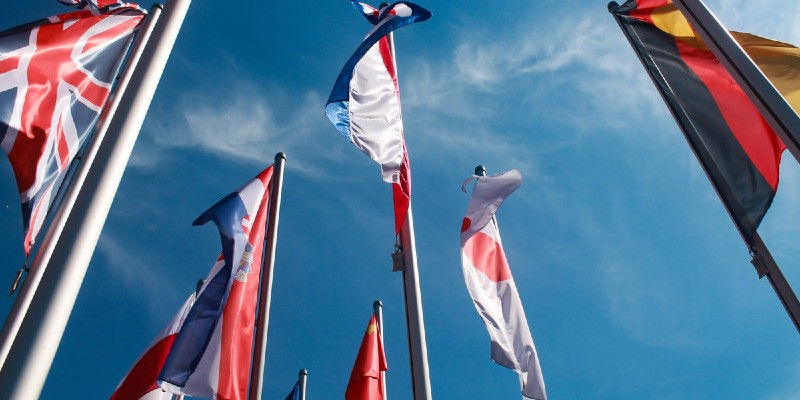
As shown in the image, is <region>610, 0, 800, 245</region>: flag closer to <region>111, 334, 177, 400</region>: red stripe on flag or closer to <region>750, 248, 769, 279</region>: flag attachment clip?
<region>750, 248, 769, 279</region>: flag attachment clip

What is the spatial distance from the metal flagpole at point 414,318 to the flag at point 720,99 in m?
3.32

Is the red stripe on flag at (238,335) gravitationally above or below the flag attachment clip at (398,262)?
below

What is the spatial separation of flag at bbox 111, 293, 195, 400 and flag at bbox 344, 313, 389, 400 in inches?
95.6

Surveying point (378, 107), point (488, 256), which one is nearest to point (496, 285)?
point (488, 256)

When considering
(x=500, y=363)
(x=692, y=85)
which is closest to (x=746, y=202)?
(x=692, y=85)

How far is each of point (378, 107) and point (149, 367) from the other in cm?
452

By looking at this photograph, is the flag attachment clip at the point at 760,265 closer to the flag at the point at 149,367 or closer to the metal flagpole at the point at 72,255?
the metal flagpole at the point at 72,255

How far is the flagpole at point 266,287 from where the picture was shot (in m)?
8.24

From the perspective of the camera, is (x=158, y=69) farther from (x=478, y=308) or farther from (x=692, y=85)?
(x=692, y=85)

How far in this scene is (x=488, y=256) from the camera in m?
9.54

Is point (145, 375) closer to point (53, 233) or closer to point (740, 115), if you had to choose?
point (53, 233)

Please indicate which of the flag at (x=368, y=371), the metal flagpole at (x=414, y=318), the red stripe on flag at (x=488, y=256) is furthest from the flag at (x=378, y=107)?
the flag at (x=368, y=371)

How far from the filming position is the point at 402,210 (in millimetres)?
8008

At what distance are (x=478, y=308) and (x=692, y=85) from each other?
362 cm
